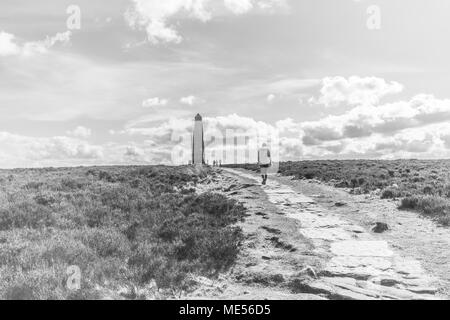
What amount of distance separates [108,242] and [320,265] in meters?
5.37

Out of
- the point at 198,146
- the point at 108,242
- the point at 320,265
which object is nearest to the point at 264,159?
the point at 108,242

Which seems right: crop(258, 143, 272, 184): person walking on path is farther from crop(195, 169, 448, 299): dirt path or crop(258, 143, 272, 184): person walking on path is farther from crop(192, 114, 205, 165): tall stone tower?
crop(192, 114, 205, 165): tall stone tower

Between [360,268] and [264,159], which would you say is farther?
[264,159]

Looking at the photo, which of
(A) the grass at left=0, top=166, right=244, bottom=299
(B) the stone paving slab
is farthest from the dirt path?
(A) the grass at left=0, top=166, right=244, bottom=299

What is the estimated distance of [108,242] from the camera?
410 inches

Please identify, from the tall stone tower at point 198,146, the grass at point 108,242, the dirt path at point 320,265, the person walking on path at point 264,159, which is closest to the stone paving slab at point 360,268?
the dirt path at point 320,265

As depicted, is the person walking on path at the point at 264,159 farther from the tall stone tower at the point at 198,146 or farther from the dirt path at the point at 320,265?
the tall stone tower at the point at 198,146

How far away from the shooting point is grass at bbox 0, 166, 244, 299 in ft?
24.5

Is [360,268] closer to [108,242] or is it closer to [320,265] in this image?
[320,265]

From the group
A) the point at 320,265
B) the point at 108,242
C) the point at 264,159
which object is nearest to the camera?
the point at 320,265

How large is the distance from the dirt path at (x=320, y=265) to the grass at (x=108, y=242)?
0.65 meters

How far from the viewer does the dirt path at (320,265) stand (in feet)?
22.4

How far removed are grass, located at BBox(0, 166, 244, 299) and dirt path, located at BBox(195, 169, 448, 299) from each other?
2.12ft

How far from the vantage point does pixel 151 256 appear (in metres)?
9.36
